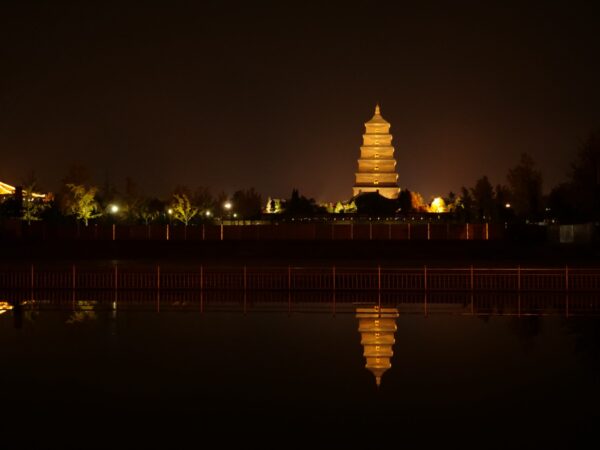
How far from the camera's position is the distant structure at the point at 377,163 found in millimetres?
124062

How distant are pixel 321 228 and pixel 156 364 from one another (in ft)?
151

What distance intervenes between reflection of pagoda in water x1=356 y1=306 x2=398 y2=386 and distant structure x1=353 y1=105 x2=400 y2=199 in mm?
100037

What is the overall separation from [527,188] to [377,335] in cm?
5967

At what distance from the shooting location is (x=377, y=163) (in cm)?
12569

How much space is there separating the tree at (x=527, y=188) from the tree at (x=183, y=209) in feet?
83.9

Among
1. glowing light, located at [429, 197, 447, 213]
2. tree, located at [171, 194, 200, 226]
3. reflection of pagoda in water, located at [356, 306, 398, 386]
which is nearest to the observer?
reflection of pagoda in water, located at [356, 306, 398, 386]

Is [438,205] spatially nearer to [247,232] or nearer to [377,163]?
[377,163]

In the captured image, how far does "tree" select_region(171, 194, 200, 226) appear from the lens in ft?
255

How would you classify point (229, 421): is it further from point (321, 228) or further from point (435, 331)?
point (321, 228)

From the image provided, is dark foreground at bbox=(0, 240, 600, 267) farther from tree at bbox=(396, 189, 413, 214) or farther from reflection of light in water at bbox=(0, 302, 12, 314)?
tree at bbox=(396, 189, 413, 214)

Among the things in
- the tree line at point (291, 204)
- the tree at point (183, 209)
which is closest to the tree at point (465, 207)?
the tree line at point (291, 204)

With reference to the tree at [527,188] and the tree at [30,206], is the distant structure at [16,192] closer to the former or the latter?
the tree at [30,206]

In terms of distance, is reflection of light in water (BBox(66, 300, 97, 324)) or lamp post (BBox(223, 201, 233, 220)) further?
lamp post (BBox(223, 201, 233, 220))

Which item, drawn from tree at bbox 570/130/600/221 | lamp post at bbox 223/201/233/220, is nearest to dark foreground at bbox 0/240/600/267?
tree at bbox 570/130/600/221
